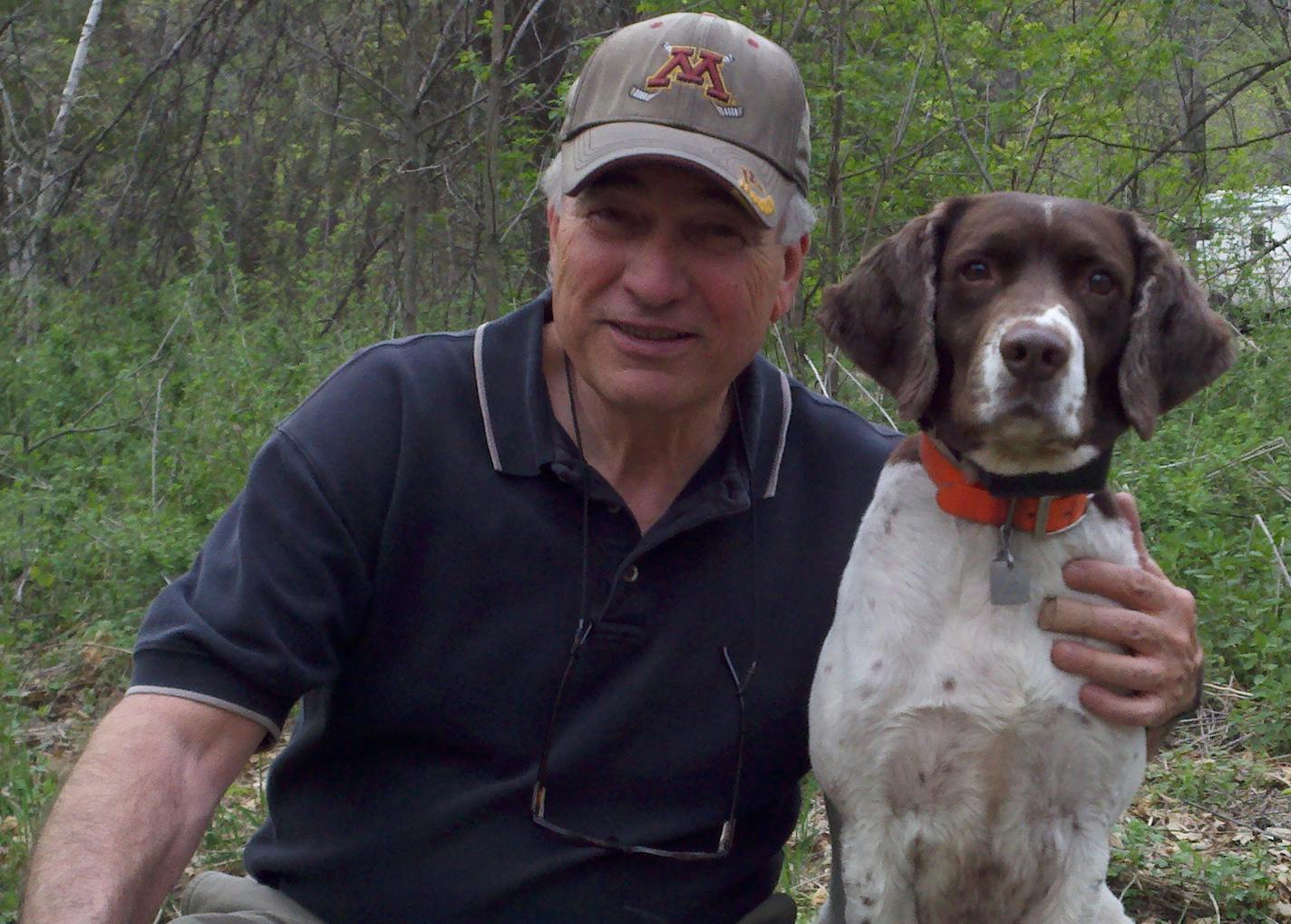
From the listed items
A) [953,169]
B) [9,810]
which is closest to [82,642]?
[9,810]

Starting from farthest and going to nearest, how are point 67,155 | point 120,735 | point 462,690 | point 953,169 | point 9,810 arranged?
point 67,155, point 953,169, point 9,810, point 462,690, point 120,735

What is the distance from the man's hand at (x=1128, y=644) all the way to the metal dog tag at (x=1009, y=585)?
38mm

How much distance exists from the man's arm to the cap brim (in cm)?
97

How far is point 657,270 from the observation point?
7.63ft

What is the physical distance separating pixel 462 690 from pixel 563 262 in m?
0.68

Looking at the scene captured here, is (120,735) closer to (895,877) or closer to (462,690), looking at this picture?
(462,690)

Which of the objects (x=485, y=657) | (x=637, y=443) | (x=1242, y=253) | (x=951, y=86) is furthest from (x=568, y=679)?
(x=1242, y=253)

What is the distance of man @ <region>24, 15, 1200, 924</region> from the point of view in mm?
2258

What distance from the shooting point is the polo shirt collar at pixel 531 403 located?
2.33 m

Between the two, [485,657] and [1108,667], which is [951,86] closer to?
[1108,667]

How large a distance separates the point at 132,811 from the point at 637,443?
94 cm

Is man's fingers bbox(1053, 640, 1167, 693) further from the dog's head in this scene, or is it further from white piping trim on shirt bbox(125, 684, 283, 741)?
white piping trim on shirt bbox(125, 684, 283, 741)

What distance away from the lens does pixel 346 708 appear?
231 centimetres

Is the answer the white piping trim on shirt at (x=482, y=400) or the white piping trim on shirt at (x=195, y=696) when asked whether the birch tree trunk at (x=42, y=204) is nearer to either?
the white piping trim on shirt at (x=482, y=400)
